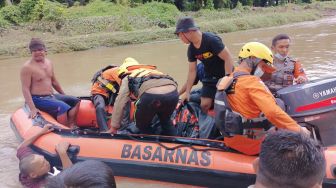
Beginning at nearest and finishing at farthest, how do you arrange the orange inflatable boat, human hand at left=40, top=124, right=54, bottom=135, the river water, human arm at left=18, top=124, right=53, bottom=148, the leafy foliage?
the orange inflatable boat < human arm at left=18, top=124, right=53, bottom=148 < human hand at left=40, top=124, right=54, bottom=135 < the river water < the leafy foliage

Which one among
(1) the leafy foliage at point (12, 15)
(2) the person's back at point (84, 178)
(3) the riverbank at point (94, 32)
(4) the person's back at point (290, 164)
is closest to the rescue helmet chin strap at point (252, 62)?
(4) the person's back at point (290, 164)

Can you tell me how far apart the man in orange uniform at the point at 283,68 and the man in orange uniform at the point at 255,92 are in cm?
116

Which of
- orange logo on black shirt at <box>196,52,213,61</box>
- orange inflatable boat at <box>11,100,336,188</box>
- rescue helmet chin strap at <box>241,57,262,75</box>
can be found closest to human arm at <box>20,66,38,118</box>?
orange inflatable boat at <box>11,100,336,188</box>

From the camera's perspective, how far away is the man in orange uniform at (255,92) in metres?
3.22

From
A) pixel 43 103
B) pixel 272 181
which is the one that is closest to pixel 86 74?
pixel 43 103

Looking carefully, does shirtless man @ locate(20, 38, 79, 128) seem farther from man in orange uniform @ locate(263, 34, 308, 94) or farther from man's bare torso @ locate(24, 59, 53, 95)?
man in orange uniform @ locate(263, 34, 308, 94)

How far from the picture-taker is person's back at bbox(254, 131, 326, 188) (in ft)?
4.21

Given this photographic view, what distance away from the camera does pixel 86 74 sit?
10648 mm

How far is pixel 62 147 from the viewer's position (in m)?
4.10

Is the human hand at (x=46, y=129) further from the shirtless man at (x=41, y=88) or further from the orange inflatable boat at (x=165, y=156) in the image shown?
the shirtless man at (x=41, y=88)

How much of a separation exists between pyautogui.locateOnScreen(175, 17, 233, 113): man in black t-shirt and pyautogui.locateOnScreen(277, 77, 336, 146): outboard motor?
34.4 inches

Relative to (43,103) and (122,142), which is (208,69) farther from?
(43,103)

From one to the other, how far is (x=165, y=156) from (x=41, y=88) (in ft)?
6.45

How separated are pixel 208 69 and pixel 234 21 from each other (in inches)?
685
